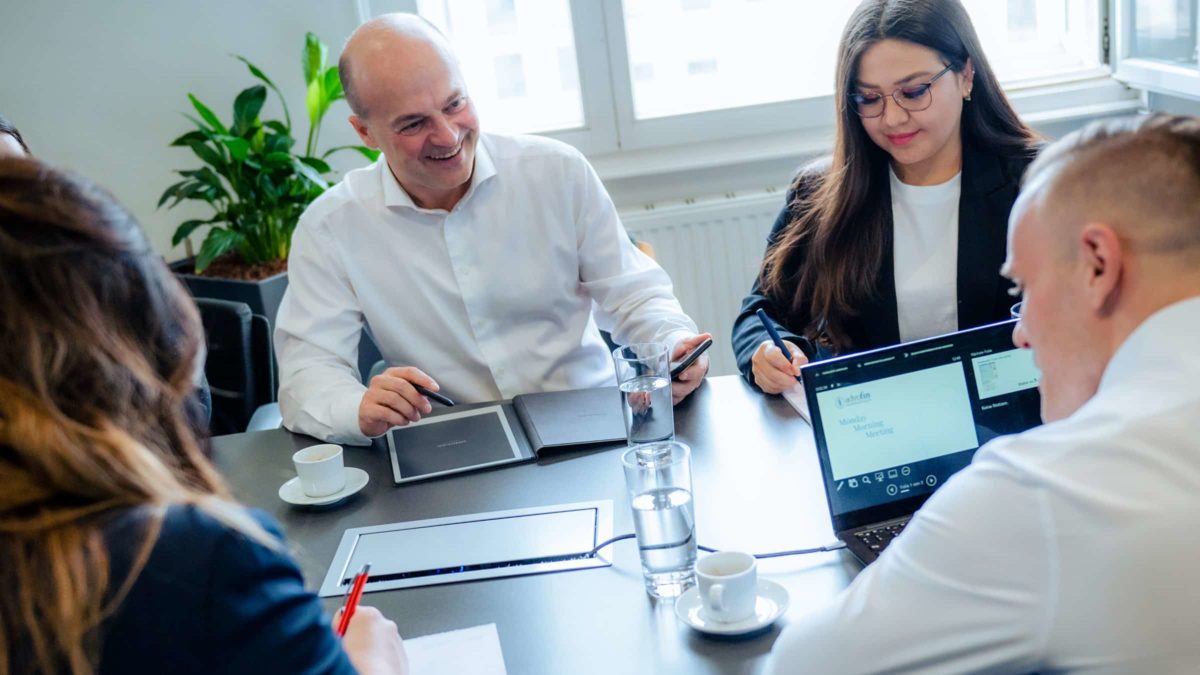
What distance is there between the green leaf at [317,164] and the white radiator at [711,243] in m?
0.82

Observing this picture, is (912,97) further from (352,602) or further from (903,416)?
(352,602)

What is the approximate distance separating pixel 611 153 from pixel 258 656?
260cm

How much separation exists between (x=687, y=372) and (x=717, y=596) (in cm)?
68

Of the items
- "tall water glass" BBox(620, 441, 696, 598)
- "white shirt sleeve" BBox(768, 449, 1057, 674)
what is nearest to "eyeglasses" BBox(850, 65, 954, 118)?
"tall water glass" BBox(620, 441, 696, 598)

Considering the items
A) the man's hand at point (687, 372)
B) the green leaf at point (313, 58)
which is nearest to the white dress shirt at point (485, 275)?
the man's hand at point (687, 372)

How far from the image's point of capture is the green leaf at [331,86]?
3.00 metres

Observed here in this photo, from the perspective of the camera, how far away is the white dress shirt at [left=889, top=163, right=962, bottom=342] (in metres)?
2.05

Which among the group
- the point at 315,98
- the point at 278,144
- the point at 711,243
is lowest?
the point at 711,243

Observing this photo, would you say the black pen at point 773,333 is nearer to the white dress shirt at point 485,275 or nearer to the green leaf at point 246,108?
the white dress shirt at point 485,275

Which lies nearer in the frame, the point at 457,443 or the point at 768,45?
the point at 457,443

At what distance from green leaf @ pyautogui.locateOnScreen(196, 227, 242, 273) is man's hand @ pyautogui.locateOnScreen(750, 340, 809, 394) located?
1.70 metres

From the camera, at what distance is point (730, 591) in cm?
115

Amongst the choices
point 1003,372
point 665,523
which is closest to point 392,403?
point 665,523

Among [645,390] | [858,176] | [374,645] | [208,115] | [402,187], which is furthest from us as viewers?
[208,115]
